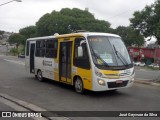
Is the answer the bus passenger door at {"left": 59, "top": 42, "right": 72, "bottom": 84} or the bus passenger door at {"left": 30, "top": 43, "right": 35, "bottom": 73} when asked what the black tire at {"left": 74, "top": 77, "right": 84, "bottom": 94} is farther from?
the bus passenger door at {"left": 30, "top": 43, "right": 35, "bottom": 73}

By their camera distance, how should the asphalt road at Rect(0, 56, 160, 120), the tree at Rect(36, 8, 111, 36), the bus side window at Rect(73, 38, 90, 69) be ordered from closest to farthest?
the asphalt road at Rect(0, 56, 160, 120) < the bus side window at Rect(73, 38, 90, 69) < the tree at Rect(36, 8, 111, 36)

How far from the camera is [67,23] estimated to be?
7156cm

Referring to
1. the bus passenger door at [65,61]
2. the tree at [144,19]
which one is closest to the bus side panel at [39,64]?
the bus passenger door at [65,61]

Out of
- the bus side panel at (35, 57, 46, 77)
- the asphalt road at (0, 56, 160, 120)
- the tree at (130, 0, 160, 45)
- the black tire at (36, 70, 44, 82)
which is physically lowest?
the asphalt road at (0, 56, 160, 120)

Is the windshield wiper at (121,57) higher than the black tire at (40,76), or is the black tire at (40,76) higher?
the windshield wiper at (121,57)

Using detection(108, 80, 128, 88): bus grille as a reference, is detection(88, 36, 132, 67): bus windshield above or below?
above

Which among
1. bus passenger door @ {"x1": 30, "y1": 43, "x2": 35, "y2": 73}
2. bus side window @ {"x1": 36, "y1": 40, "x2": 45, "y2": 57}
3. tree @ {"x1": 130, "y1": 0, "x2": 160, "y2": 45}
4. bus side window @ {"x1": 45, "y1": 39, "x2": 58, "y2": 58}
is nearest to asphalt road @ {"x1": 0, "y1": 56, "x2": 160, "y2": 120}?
bus side window @ {"x1": 45, "y1": 39, "x2": 58, "y2": 58}

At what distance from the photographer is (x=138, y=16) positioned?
162ft

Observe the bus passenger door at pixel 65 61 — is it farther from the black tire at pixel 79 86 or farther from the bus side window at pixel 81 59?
the black tire at pixel 79 86

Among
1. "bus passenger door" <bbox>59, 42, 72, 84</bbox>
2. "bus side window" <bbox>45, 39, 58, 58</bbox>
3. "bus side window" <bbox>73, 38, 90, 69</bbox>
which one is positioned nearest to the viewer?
"bus side window" <bbox>73, 38, 90, 69</bbox>

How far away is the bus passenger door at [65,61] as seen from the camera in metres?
13.2

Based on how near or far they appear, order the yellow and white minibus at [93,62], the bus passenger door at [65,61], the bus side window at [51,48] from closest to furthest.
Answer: the yellow and white minibus at [93,62] < the bus passenger door at [65,61] < the bus side window at [51,48]

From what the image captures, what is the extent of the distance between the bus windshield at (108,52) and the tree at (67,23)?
5890cm

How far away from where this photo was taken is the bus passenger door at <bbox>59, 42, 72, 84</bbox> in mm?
13223
